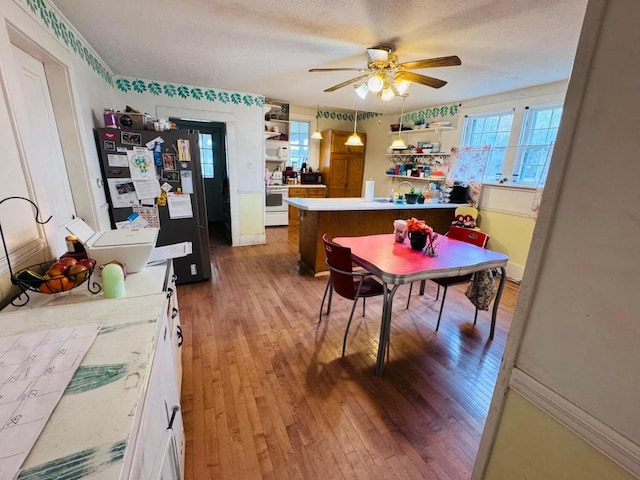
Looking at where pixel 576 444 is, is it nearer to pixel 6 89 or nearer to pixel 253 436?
pixel 253 436

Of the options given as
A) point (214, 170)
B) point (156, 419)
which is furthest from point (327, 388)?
point (214, 170)

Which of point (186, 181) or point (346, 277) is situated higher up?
point (186, 181)

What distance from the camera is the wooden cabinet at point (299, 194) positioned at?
5828 millimetres

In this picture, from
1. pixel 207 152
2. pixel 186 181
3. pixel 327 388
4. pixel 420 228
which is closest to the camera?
pixel 327 388

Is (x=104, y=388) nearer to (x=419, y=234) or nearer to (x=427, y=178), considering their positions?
(x=419, y=234)

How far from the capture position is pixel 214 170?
580 centimetres

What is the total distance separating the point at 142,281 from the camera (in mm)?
1319

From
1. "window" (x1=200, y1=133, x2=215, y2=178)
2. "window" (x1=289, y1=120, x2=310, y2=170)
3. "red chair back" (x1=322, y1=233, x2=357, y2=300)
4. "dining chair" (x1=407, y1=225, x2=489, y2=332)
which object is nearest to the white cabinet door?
"red chair back" (x1=322, y1=233, x2=357, y2=300)

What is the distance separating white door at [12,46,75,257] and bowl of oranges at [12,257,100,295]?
385 mm

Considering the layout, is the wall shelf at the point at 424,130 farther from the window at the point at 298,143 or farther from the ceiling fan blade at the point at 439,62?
the ceiling fan blade at the point at 439,62

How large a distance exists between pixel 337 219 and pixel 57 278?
2.66 m

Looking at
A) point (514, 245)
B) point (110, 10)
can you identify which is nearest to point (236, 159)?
point (110, 10)

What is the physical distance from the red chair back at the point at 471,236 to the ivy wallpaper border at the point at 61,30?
3432 millimetres

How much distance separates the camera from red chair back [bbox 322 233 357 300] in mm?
1976
